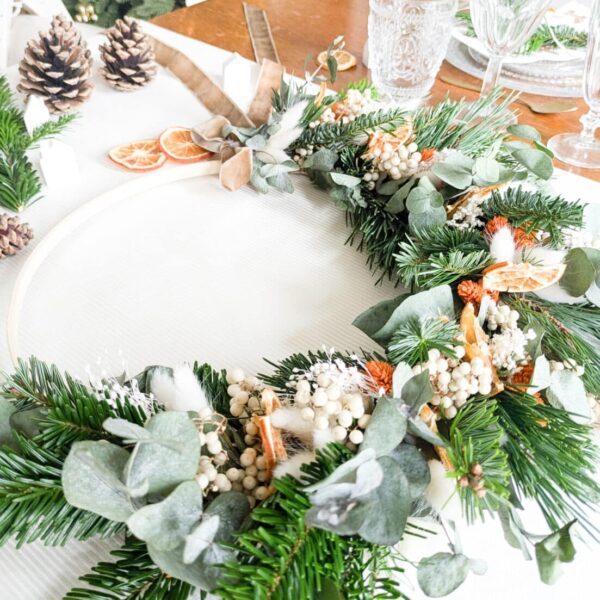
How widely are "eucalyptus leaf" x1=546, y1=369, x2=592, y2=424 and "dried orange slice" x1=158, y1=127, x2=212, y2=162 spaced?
46cm

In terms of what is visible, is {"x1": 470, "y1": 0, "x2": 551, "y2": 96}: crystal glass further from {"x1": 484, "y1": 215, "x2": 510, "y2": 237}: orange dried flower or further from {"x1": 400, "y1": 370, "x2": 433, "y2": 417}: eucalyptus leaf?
{"x1": 400, "y1": 370, "x2": 433, "y2": 417}: eucalyptus leaf

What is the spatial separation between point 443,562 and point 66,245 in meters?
0.45

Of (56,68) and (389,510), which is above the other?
(56,68)

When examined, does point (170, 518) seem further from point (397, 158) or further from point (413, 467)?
point (397, 158)

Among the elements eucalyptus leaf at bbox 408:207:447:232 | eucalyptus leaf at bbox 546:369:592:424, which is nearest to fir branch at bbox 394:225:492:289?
eucalyptus leaf at bbox 408:207:447:232

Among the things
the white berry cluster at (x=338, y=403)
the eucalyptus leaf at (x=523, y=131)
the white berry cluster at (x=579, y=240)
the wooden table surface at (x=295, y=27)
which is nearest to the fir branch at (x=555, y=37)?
the wooden table surface at (x=295, y=27)

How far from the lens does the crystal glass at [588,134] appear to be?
0.68m

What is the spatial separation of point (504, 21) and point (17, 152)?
0.55m

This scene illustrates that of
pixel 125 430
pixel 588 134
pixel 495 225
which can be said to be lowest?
pixel 588 134

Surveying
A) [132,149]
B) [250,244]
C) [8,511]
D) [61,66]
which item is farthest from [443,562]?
[61,66]

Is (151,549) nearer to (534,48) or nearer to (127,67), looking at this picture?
(127,67)

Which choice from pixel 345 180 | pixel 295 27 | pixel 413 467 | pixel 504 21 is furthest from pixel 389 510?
pixel 295 27

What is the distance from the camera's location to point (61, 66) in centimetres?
74

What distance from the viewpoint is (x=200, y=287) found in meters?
0.57
